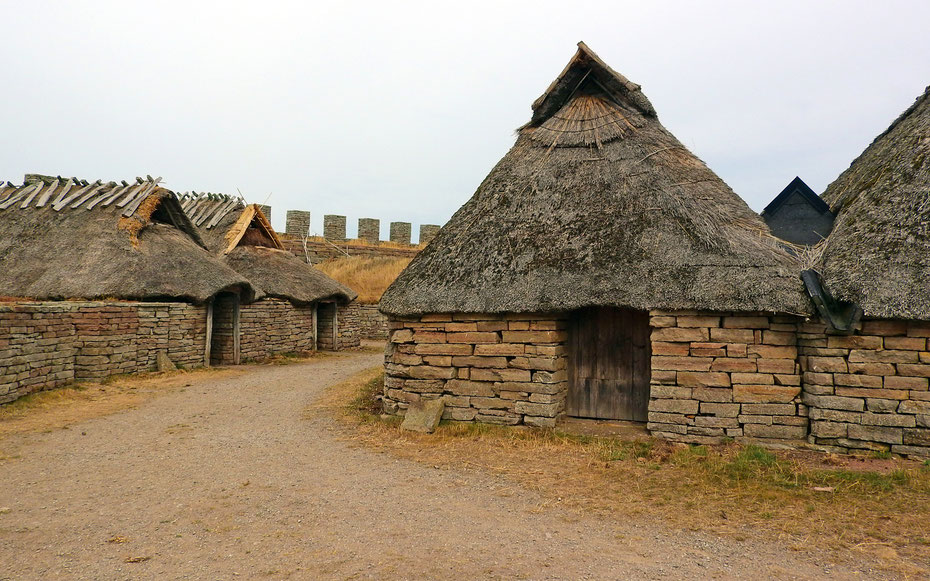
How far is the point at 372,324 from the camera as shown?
25.9 meters

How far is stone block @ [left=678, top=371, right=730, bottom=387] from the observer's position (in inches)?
288

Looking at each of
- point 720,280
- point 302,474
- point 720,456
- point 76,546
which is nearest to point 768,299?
point 720,280

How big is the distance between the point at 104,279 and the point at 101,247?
117 centimetres

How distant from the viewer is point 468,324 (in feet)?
27.9

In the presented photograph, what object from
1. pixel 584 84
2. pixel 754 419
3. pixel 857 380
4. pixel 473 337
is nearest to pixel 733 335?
pixel 754 419

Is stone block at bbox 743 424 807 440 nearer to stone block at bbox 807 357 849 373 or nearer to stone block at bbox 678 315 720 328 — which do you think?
stone block at bbox 807 357 849 373

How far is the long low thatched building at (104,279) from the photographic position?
11.8 meters

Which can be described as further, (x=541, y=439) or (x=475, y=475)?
(x=541, y=439)

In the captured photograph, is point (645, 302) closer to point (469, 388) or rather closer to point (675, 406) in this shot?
point (675, 406)

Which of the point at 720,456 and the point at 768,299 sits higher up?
the point at 768,299

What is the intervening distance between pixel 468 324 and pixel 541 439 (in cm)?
185

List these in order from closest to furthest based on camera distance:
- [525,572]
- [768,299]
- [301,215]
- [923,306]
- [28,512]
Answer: [525,572]
[28,512]
[923,306]
[768,299]
[301,215]

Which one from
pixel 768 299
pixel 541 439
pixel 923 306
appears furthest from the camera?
pixel 541 439

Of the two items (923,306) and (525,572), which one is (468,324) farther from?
(923,306)
